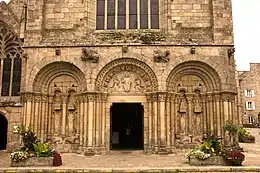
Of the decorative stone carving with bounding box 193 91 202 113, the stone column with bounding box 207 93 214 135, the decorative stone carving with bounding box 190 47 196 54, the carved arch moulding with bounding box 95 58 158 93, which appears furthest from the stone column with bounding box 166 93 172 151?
the decorative stone carving with bounding box 190 47 196 54

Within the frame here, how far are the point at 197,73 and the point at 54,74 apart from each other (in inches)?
319

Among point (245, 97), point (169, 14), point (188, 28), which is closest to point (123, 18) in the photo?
point (169, 14)

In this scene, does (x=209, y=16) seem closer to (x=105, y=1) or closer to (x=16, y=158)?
(x=105, y=1)

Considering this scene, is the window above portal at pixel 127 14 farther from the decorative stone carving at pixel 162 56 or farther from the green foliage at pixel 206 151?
the green foliage at pixel 206 151

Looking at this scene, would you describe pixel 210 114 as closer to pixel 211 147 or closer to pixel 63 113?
pixel 211 147

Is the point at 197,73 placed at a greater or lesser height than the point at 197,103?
greater

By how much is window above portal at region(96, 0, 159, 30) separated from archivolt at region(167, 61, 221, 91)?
2.96 m

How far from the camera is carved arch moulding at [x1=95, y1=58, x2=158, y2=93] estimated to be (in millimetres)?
15375

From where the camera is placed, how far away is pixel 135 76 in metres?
15.8

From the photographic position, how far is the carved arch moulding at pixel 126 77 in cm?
1538

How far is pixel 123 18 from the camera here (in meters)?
16.5

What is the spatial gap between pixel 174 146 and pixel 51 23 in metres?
9.95

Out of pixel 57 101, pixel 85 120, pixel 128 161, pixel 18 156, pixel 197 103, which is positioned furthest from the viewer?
pixel 57 101

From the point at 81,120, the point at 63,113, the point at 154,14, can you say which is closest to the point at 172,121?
the point at 81,120
